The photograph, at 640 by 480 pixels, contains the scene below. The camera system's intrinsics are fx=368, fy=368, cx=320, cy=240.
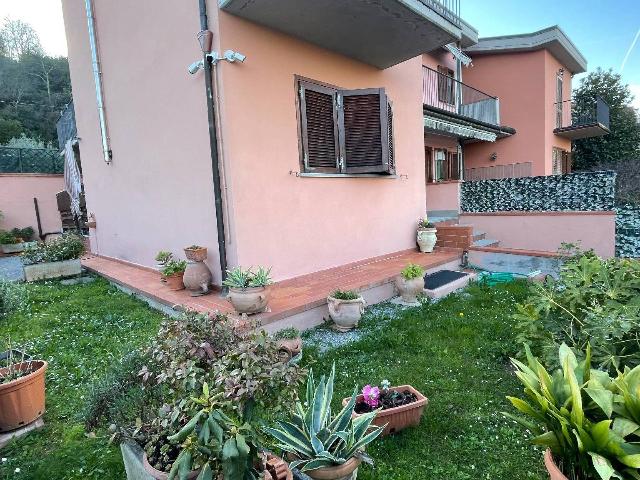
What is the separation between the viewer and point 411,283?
5613 millimetres

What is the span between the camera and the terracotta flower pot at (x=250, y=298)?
427 cm

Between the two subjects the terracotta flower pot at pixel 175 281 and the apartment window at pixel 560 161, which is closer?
the terracotta flower pot at pixel 175 281

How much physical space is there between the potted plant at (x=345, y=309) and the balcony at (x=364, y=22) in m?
3.89

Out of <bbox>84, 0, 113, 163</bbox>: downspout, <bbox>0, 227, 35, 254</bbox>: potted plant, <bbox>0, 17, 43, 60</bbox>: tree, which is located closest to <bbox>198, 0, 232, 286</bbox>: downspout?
<bbox>84, 0, 113, 163</bbox>: downspout

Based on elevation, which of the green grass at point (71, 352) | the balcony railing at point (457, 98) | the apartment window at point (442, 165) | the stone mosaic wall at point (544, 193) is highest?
the balcony railing at point (457, 98)

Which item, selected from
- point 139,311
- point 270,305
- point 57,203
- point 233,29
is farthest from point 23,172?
point 270,305

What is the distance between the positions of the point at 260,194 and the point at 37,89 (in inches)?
1087

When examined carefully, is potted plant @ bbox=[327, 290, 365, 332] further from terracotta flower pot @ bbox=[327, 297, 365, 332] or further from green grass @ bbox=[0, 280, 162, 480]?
green grass @ bbox=[0, 280, 162, 480]

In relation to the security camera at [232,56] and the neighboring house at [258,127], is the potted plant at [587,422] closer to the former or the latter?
A: the neighboring house at [258,127]

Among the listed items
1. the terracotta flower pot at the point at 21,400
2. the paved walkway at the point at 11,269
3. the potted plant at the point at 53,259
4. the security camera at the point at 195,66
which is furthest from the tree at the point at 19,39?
the terracotta flower pot at the point at 21,400

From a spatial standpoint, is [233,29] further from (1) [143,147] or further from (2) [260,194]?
(1) [143,147]

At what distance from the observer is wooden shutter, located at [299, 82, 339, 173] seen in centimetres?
607

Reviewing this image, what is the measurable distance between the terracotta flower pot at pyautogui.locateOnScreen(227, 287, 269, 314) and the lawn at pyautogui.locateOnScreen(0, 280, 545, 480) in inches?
29.6

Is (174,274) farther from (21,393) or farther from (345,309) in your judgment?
(21,393)
